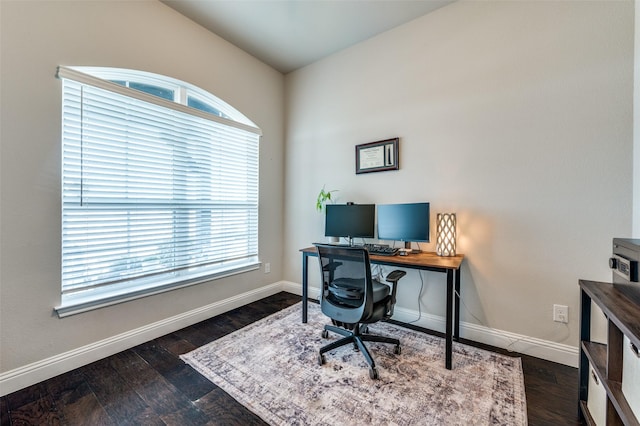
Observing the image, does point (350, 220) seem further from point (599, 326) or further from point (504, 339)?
point (599, 326)

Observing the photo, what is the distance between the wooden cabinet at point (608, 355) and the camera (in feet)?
3.08

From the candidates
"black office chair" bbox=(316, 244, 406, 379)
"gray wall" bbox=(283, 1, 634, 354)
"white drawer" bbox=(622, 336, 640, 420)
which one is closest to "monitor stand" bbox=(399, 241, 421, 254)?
"gray wall" bbox=(283, 1, 634, 354)

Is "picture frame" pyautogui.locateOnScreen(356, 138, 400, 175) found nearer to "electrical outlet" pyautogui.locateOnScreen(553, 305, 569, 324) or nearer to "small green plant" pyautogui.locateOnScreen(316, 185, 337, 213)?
"small green plant" pyautogui.locateOnScreen(316, 185, 337, 213)

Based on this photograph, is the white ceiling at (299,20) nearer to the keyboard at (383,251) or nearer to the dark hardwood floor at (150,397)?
the keyboard at (383,251)

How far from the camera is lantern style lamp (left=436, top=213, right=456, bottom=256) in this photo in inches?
84.6

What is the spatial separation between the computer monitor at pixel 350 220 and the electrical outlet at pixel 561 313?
147 centimetres

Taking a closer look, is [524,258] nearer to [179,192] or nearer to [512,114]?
[512,114]

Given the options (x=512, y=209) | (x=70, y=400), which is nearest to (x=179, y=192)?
(x=70, y=400)

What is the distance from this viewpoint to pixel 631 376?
97cm

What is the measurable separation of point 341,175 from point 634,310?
91.8 inches

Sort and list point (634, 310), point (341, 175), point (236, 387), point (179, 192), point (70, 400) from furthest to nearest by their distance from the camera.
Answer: point (341, 175) < point (179, 192) < point (236, 387) < point (70, 400) < point (634, 310)

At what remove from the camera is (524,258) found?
198 centimetres

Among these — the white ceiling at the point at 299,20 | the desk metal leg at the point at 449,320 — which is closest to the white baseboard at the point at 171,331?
the desk metal leg at the point at 449,320

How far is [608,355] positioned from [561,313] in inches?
35.6
